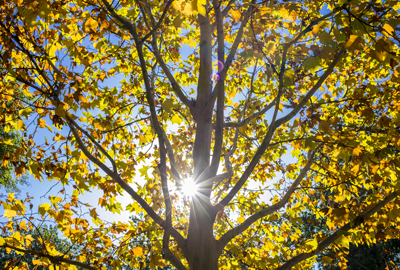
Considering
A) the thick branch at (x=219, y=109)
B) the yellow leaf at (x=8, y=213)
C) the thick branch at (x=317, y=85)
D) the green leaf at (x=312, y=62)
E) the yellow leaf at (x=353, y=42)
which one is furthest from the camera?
the thick branch at (x=219, y=109)

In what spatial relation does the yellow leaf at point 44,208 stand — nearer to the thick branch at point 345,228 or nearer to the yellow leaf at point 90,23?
the yellow leaf at point 90,23

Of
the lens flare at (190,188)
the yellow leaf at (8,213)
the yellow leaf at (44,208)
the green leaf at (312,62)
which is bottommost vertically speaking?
the yellow leaf at (8,213)

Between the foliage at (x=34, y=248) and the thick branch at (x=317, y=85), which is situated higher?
→ the thick branch at (x=317, y=85)

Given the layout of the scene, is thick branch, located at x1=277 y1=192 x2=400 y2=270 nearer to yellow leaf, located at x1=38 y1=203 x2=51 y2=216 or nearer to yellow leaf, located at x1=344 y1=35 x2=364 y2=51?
yellow leaf, located at x1=344 y1=35 x2=364 y2=51

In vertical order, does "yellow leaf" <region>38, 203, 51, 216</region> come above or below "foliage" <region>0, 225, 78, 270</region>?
above

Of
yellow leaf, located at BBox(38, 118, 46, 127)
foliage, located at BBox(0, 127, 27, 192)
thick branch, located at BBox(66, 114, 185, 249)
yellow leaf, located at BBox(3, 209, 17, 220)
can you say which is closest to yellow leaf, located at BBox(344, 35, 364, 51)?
thick branch, located at BBox(66, 114, 185, 249)

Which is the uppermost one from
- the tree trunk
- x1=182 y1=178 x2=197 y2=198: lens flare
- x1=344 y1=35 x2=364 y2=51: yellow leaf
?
x1=344 y1=35 x2=364 y2=51: yellow leaf

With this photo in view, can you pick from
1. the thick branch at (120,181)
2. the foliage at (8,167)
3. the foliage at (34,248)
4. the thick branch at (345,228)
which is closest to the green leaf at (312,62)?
the thick branch at (345,228)

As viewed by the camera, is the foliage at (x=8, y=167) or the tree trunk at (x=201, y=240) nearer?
the tree trunk at (x=201, y=240)

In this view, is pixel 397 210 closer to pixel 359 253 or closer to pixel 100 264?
pixel 100 264

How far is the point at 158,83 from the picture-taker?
5.38 m

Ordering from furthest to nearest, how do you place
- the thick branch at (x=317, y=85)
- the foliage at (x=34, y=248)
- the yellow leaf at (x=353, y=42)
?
the foliage at (x=34, y=248), the thick branch at (x=317, y=85), the yellow leaf at (x=353, y=42)

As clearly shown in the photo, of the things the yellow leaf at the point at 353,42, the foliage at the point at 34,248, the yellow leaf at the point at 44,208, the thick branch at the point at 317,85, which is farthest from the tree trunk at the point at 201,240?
the yellow leaf at the point at 353,42

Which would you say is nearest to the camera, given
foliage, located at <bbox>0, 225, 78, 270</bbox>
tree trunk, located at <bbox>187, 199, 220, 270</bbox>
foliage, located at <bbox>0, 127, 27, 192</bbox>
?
tree trunk, located at <bbox>187, 199, 220, 270</bbox>
